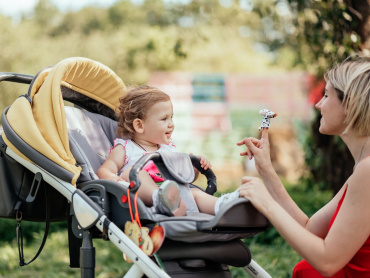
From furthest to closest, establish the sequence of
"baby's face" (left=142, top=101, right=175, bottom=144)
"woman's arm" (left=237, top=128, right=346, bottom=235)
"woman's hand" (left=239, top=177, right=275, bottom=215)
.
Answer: "baby's face" (left=142, top=101, right=175, bottom=144), "woman's arm" (left=237, top=128, right=346, bottom=235), "woman's hand" (left=239, top=177, right=275, bottom=215)

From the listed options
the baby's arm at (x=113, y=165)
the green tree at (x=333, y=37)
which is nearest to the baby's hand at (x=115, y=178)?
the baby's arm at (x=113, y=165)

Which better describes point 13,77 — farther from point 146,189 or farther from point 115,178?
point 146,189

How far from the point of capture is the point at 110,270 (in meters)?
5.09

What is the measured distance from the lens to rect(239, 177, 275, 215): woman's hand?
2.42 meters

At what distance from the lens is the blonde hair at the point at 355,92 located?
2365 millimetres

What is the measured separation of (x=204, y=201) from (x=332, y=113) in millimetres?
721

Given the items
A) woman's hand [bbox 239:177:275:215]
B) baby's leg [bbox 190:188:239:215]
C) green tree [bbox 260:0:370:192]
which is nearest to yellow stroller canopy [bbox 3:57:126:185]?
baby's leg [bbox 190:188:239:215]

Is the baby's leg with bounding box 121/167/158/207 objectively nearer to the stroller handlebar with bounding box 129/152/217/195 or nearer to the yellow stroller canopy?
the stroller handlebar with bounding box 129/152/217/195

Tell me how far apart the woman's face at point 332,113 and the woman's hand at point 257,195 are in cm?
37

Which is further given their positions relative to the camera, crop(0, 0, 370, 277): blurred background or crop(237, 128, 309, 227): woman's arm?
crop(0, 0, 370, 277): blurred background

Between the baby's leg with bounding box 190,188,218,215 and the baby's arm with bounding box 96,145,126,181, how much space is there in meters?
0.36

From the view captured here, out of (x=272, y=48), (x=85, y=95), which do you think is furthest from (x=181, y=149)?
(x=85, y=95)

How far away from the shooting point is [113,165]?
9.96 ft

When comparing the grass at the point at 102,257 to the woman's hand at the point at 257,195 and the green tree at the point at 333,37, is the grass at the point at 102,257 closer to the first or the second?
the green tree at the point at 333,37
